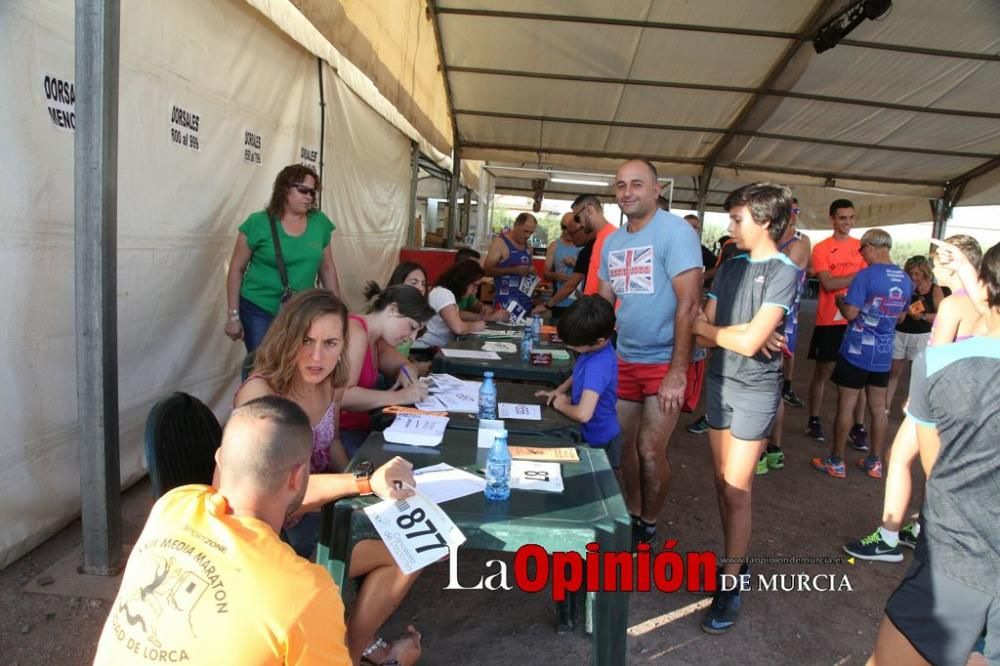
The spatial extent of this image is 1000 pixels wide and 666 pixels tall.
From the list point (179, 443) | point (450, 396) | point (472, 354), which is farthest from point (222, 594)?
point (472, 354)

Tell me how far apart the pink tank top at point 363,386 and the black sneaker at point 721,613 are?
1.52 m

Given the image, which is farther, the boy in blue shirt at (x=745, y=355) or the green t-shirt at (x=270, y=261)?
the green t-shirt at (x=270, y=261)

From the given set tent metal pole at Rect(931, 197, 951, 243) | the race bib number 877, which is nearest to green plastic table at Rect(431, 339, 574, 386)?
the race bib number 877

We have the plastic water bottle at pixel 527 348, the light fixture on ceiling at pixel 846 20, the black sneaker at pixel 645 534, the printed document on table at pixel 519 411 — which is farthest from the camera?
the light fixture on ceiling at pixel 846 20

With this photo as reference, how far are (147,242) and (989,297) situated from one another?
3.33 meters

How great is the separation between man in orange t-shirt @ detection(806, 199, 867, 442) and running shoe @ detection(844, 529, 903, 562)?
6.25ft

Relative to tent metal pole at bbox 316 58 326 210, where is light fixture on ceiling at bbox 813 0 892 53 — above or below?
above

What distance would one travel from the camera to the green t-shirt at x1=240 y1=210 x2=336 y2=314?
3.41 metres

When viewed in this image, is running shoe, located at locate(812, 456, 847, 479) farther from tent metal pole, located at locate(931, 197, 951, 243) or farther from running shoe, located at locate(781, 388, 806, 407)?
tent metal pole, located at locate(931, 197, 951, 243)

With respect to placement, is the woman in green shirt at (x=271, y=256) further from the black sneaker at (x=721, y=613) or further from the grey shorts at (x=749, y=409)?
the black sneaker at (x=721, y=613)

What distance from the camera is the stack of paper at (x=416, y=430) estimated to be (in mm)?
2039

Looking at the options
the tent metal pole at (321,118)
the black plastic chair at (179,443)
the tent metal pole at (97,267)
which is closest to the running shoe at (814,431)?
the tent metal pole at (321,118)

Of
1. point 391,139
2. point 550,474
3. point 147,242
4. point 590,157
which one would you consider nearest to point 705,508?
point 550,474

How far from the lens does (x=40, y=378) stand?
252cm
